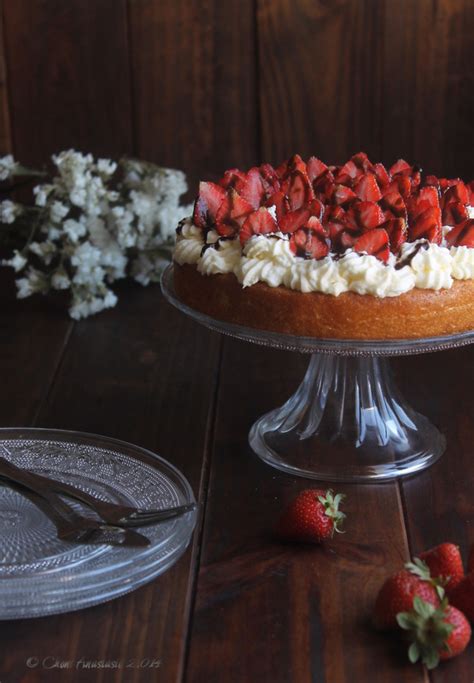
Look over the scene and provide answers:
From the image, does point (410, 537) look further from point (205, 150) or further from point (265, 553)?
point (205, 150)

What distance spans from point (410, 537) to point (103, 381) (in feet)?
2.38

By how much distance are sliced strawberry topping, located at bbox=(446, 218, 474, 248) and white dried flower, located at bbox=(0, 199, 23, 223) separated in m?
1.13

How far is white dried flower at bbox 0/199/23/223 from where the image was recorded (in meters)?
2.26

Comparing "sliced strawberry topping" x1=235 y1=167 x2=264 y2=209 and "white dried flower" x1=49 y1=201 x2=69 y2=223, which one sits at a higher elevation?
"sliced strawberry topping" x1=235 y1=167 x2=264 y2=209

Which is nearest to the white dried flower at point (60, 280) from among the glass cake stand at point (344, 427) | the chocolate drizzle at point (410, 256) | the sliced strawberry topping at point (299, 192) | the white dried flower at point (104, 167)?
the white dried flower at point (104, 167)

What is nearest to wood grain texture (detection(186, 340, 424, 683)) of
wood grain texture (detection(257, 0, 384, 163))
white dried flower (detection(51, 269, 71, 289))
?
white dried flower (detection(51, 269, 71, 289))

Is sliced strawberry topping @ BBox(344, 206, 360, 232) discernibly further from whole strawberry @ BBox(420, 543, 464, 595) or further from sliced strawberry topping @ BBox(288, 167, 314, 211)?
whole strawberry @ BBox(420, 543, 464, 595)

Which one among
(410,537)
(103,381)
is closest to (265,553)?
(410,537)

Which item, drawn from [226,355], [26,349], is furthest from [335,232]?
[26,349]

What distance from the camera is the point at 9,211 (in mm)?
2266

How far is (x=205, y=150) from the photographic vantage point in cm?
284

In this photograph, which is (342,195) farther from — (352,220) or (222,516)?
(222,516)

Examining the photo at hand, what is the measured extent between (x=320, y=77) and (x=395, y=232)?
1.46 metres

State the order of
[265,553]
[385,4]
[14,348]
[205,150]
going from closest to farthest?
[265,553], [14,348], [385,4], [205,150]
